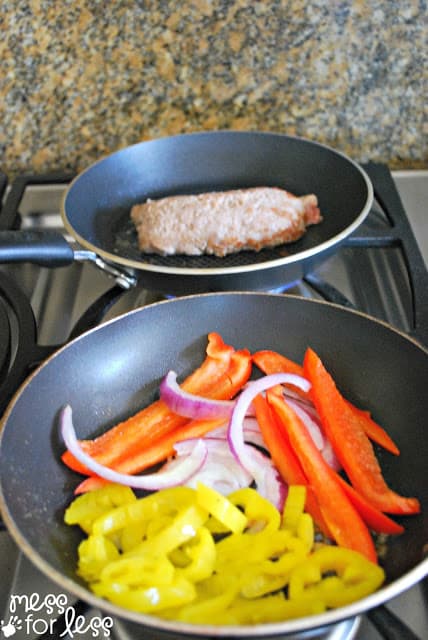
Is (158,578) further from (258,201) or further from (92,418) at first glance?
(258,201)

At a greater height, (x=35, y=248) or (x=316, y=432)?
(x=35, y=248)

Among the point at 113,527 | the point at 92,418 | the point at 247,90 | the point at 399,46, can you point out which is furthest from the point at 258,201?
the point at 113,527

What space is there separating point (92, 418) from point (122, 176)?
1.78 feet

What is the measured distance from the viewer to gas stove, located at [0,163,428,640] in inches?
31.8

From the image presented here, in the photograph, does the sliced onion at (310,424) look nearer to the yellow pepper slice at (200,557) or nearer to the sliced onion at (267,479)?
the sliced onion at (267,479)

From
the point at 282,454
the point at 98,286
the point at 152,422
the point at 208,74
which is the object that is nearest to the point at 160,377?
the point at 152,422

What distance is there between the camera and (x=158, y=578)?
21.4 inches

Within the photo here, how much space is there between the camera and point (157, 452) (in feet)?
2.37

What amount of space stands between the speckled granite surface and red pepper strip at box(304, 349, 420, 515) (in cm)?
61

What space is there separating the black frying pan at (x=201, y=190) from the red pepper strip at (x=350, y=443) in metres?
0.18

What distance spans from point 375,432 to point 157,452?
25cm

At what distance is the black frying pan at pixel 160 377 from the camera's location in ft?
2.05

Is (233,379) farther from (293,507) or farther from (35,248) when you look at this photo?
(35,248)

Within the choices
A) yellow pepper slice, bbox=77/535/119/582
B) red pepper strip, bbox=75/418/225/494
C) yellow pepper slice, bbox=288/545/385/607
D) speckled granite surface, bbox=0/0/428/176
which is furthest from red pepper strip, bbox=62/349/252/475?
speckled granite surface, bbox=0/0/428/176
